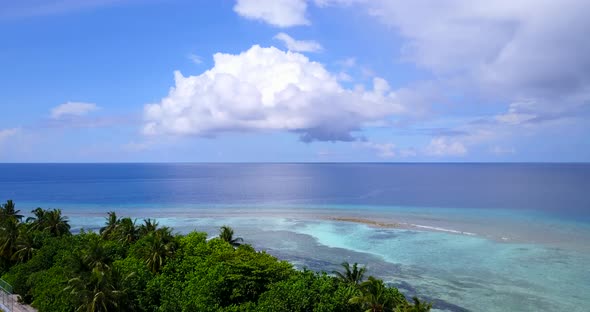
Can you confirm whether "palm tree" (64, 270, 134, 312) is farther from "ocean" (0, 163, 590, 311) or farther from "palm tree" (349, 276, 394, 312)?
"ocean" (0, 163, 590, 311)

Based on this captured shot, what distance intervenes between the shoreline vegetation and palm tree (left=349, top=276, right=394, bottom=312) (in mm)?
83

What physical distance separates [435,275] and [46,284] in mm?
51728

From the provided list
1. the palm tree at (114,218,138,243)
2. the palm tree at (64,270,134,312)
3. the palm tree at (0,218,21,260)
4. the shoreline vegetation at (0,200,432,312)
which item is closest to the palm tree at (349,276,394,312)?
the shoreline vegetation at (0,200,432,312)

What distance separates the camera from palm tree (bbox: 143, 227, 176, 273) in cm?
4645

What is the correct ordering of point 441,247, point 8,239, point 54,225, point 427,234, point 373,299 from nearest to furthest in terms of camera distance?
point 373,299 < point 8,239 < point 54,225 < point 441,247 < point 427,234

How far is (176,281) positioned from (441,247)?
178 ft

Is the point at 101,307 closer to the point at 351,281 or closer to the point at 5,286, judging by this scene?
the point at 5,286

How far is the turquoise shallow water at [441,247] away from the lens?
52.9 meters

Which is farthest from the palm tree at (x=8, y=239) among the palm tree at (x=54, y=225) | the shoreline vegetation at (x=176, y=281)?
the palm tree at (x=54, y=225)

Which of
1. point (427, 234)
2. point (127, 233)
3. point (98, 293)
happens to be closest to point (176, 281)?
point (98, 293)

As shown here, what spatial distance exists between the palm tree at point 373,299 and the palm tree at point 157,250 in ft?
79.5

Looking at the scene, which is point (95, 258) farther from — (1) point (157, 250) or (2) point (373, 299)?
(2) point (373, 299)

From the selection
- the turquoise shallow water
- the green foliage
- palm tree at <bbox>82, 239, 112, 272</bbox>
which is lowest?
the turquoise shallow water

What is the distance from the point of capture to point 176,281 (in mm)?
42625
